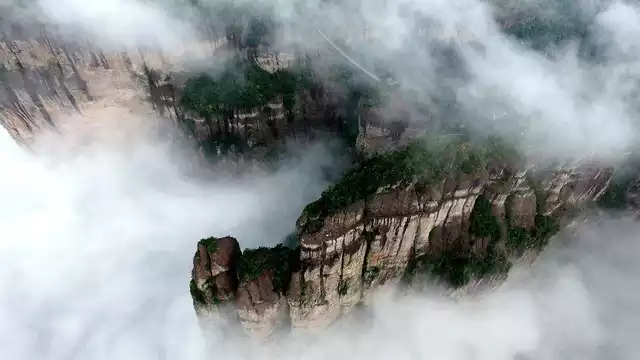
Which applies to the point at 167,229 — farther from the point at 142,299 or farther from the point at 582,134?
the point at 582,134

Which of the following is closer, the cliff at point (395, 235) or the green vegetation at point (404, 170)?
the green vegetation at point (404, 170)

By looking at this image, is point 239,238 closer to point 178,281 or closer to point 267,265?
point 178,281

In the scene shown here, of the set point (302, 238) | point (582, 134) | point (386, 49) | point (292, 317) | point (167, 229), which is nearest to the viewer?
point (302, 238)

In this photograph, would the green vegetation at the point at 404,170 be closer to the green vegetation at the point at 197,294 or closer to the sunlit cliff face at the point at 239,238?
the sunlit cliff face at the point at 239,238

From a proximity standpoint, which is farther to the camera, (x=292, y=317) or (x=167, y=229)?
(x=167, y=229)

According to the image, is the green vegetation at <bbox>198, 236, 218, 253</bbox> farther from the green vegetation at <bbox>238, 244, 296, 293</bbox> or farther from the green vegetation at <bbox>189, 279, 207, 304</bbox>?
the green vegetation at <bbox>189, 279, 207, 304</bbox>

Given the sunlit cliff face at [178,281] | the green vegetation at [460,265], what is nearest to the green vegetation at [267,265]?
the sunlit cliff face at [178,281]

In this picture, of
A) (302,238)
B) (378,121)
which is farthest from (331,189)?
(378,121)
